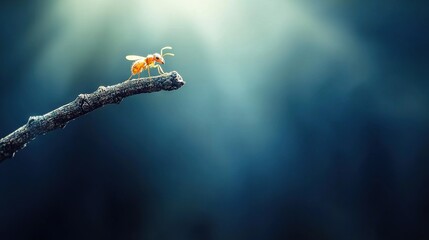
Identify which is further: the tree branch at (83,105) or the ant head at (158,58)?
the ant head at (158,58)

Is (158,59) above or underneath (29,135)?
above

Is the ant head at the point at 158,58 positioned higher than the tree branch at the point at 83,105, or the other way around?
the ant head at the point at 158,58

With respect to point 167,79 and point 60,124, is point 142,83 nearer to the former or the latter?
point 167,79

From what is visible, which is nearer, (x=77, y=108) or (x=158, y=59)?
(x=77, y=108)

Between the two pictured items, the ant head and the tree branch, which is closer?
the tree branch

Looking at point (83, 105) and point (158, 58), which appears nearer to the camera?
point (83, 105)

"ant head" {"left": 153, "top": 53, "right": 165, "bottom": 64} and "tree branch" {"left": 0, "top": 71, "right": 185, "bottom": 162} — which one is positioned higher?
"ant head" {"left": 153, "top": 53, "right": 165, "bottom": 64}

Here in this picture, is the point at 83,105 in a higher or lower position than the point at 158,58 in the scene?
lower

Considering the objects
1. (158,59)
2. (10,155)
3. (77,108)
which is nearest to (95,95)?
(77,108)
